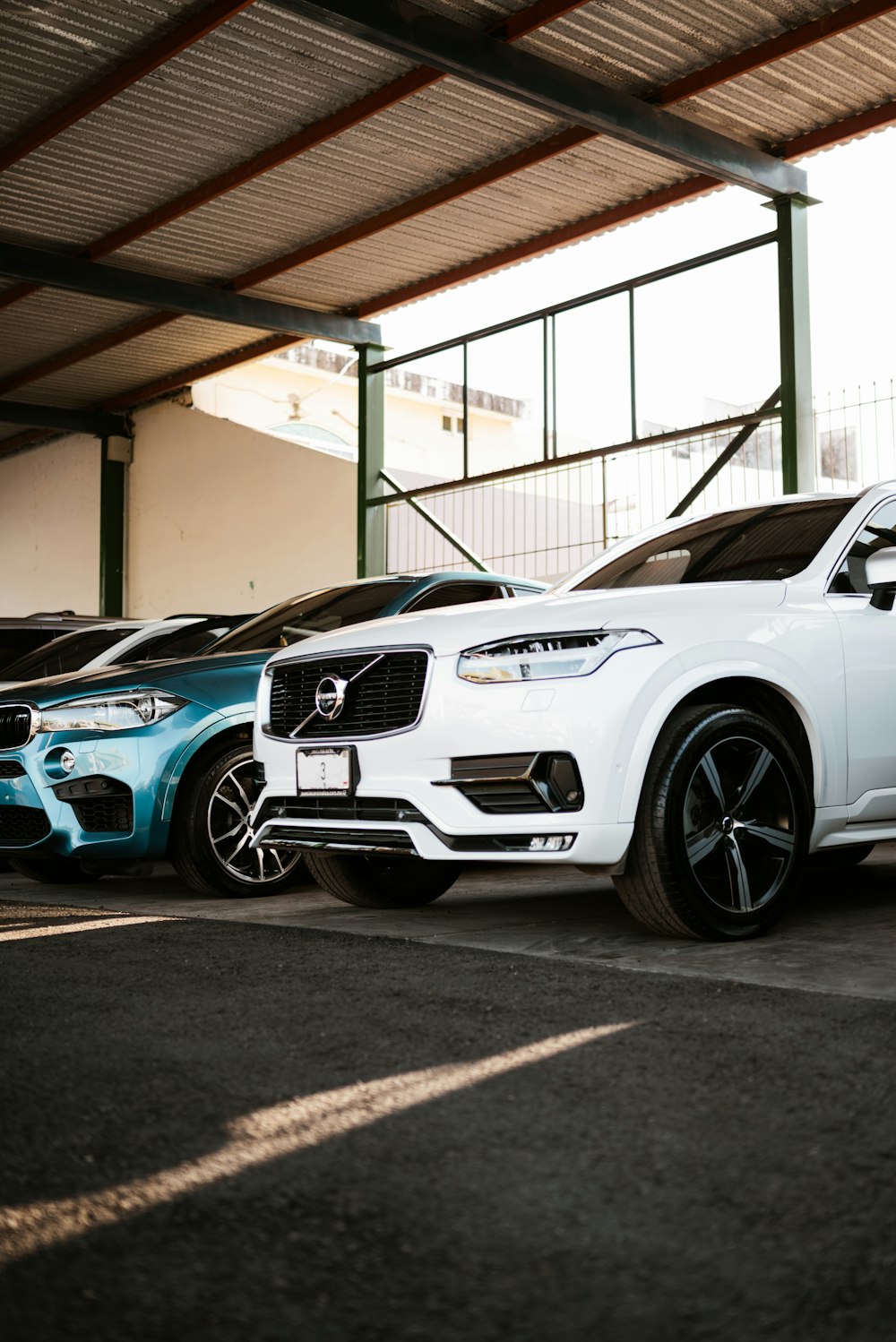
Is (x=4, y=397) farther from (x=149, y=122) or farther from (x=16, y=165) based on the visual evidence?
→ (x=149, y=122)

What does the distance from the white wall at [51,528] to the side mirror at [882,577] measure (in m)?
21.6

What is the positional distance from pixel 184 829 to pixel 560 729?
2.61 meters

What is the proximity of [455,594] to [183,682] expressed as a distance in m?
1.62

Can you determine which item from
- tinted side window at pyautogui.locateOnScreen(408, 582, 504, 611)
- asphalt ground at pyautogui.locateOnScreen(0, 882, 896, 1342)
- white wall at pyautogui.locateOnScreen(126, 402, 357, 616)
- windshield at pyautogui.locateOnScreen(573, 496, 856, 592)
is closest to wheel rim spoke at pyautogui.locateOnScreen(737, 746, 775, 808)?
windshield at pyautogui.locateOnScreen(573, 496, 856, 592)

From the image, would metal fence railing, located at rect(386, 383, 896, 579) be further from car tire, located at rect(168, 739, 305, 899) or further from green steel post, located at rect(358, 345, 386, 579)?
car tire, located at rect(168, 739, 305, 899)

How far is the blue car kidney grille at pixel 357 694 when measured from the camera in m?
4.87

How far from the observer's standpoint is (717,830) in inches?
181

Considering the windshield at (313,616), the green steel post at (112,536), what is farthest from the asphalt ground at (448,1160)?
the green steel post at (112,536)

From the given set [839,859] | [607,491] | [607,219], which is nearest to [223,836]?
[839,859]

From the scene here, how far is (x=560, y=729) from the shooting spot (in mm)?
4418

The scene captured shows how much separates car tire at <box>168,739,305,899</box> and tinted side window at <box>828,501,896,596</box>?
8.99 ft

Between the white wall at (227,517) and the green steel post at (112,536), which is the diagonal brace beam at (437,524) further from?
the green steel post at (112,536)

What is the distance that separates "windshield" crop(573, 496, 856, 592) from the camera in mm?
5309

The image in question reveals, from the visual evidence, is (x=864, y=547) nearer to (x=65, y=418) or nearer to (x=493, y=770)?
(x=493, y=770)
